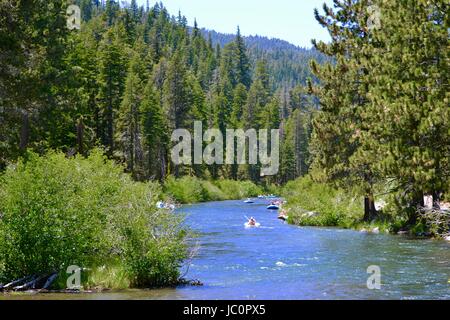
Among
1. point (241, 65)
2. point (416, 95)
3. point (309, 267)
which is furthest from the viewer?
point (241, 65)

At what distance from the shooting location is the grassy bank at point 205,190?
72.2 metres

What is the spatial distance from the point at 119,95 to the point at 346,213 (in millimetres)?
36440

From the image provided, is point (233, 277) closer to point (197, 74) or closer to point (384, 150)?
point (384, 150)

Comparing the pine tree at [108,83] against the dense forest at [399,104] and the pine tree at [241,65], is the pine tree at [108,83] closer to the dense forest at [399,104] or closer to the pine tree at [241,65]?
the dense forest at [399,104]

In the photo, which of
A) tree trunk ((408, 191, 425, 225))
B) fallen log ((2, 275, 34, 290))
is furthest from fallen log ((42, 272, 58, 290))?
tree trunk ((408, 191, 425, 225))

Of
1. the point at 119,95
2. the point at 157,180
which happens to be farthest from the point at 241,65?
the point at 157,180

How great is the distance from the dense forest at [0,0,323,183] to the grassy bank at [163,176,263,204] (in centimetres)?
306

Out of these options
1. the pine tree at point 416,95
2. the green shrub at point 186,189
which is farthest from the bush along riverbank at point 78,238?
the green shrub at point 186,189

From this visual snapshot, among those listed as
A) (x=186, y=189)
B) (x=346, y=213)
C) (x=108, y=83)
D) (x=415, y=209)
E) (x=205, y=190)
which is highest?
(x=108, y=83)

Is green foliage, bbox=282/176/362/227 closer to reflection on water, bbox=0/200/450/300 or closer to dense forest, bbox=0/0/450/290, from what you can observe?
dense forest, bbox=0/0/450/290

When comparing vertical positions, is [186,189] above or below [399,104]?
below

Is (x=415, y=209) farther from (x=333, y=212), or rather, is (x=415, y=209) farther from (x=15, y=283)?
(x=15, y=283)

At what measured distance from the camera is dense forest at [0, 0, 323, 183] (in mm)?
24578

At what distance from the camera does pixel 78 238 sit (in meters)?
17.9
